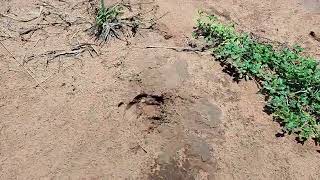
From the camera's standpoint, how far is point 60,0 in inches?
129

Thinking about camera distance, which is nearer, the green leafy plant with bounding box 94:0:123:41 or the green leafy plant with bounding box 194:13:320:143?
the green leafy plant with bounding box 194:13:320:143

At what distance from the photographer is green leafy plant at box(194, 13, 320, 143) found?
2623 mm

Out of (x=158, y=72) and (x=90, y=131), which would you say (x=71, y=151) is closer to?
(x=90, y=131)

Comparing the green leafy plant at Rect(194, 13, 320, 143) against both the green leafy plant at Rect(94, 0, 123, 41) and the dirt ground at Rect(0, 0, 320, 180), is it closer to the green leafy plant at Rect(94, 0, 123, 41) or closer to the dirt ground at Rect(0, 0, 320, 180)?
the dirt ground at Rect(0, 0, 320, 180)

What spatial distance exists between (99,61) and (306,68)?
4.61ft

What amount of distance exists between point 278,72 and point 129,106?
3.47 feet

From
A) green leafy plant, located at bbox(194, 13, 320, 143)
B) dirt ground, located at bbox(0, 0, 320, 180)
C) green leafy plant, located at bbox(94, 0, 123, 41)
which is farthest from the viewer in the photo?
green leafy plant, located at bbox(94, 0, 123, 41)

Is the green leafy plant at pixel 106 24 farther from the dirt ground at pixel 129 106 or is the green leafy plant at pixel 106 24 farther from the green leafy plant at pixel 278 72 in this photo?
the green leafy plant at pixel 278 72

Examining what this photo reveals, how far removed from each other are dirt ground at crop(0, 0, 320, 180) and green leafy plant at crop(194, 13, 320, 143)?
0.26 ft

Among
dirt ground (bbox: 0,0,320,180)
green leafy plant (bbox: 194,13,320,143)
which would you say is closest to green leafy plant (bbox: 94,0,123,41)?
dirt ground (bbox: 0,0,320,180)

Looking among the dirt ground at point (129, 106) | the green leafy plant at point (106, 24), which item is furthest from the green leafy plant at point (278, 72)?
the green leafy plant at point (106, 24)

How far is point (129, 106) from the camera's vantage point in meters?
2.62

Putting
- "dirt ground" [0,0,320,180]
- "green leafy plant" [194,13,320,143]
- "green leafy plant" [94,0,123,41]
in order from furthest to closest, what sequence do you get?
"green leafy plant" [94,0,123,41]
"green leafy plant" [194,13,320,143]
"dirt ground" [0,0,320,180]

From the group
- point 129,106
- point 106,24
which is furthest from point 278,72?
point 106,24
